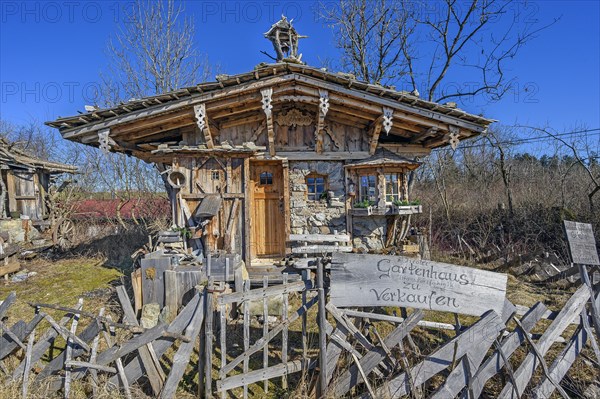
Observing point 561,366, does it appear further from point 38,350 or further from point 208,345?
point 38,350

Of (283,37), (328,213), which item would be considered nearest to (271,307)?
(328,213)

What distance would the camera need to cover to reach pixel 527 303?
6477 millimetres

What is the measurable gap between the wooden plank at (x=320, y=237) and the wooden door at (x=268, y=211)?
0.77 m

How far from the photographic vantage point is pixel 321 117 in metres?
7.45

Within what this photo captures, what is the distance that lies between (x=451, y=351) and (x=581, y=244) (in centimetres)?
239

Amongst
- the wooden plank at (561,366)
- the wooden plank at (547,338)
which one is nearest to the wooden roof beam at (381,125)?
the wooden plank at (547,338)

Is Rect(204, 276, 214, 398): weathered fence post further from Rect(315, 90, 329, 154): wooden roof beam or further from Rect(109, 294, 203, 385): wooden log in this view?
Rect(315, 90, 329, 154): wooden roof beam

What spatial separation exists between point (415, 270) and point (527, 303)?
4739mm

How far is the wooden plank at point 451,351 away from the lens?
11.4 ft

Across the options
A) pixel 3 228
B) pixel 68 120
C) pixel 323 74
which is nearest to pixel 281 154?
pixel 323 74

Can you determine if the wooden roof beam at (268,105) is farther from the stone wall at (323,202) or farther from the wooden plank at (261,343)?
the wooden plank at (261,343)

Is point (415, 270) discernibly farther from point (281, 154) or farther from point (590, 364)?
point (281, 154)

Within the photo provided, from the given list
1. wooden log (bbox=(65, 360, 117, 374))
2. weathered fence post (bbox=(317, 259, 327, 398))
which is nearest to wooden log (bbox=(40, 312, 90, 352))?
wooden log (bbox=(65, 360, 117, 374))

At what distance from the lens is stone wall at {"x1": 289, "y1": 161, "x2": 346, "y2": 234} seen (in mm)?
8211
